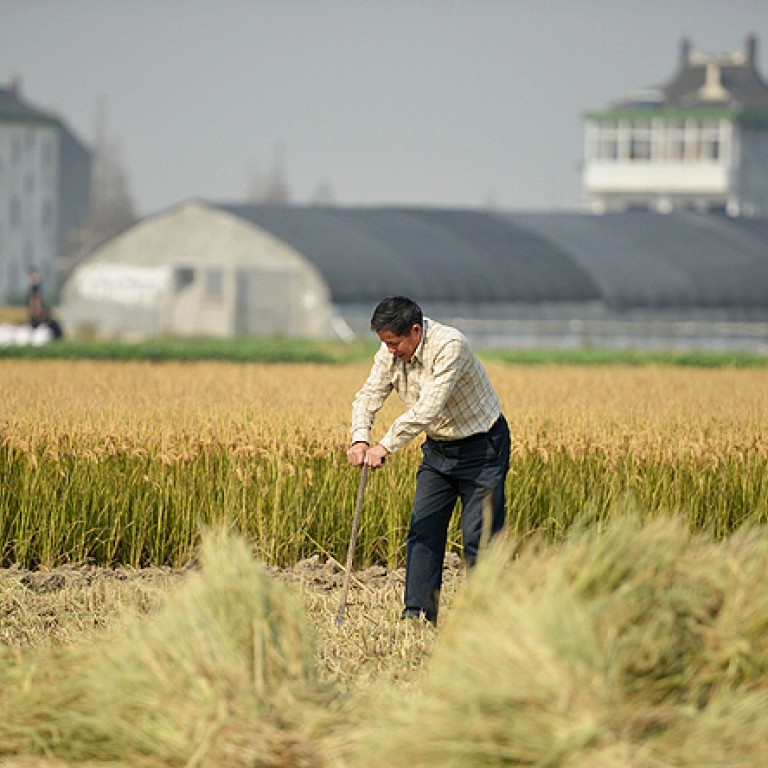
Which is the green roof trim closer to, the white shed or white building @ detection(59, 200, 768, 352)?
white building @ detection(59, 200, 768, 352)

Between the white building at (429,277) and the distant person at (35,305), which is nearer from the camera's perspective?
the distant person at (35,305)

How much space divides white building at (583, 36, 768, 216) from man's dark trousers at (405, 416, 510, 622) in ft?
213

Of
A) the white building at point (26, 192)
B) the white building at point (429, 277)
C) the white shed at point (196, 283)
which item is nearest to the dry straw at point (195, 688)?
the white building at point (429, 277)

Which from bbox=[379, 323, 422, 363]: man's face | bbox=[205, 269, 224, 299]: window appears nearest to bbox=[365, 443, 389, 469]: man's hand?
bbox=[379, 323, 422, 363]: man's face

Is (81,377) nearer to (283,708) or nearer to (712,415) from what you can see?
(712,415)

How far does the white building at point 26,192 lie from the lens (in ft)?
270

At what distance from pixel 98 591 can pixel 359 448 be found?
208cm

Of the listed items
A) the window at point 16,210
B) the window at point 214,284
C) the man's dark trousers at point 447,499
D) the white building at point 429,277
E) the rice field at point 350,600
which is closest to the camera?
the rice field at point 350,600

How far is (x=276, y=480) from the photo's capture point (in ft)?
37.8

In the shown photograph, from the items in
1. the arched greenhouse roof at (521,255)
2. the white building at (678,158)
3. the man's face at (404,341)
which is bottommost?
the man's face at (404,341)

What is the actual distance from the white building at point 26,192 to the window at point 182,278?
102 ft

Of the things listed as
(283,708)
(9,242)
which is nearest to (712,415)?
(283,708)

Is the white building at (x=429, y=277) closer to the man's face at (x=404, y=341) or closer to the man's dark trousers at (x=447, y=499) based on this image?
the man's dark trousers at (x=447, y=499)

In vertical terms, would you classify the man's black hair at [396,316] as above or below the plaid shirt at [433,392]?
above
